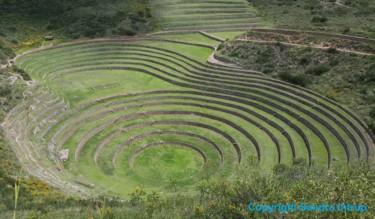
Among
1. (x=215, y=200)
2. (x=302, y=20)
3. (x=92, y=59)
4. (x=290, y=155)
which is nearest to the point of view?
(x=215, y=200)

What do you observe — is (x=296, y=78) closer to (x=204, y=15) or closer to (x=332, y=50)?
(x=332, y=50)

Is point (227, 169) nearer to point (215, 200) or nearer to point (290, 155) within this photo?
point (290, 155)

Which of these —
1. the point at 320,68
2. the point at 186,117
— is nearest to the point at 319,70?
the point at 320,68

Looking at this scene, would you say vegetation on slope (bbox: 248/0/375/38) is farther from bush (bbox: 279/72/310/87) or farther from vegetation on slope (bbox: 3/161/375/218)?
vegetation on slope (bbox: 3/161/375/218)

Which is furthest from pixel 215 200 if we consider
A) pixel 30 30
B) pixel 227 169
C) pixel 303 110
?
pixel 30 30

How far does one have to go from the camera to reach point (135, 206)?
76.9ft

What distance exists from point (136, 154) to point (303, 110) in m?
17.1

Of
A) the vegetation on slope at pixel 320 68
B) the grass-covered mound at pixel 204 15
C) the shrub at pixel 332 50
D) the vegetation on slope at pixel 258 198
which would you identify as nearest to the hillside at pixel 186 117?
the vegetation on slope at pixel 258 198

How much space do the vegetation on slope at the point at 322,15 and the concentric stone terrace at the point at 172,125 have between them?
14852 mm

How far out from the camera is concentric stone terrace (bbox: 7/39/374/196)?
109 ft

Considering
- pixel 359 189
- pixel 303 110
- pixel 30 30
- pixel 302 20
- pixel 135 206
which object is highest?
pixel 302 20

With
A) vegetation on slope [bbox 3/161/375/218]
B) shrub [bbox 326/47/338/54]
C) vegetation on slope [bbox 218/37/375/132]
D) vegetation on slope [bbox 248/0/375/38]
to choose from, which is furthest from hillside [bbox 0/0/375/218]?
vegetation on slope [bbox 248/0/375/38]

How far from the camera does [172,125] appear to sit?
41.0 meters

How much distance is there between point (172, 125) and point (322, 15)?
35.9m
